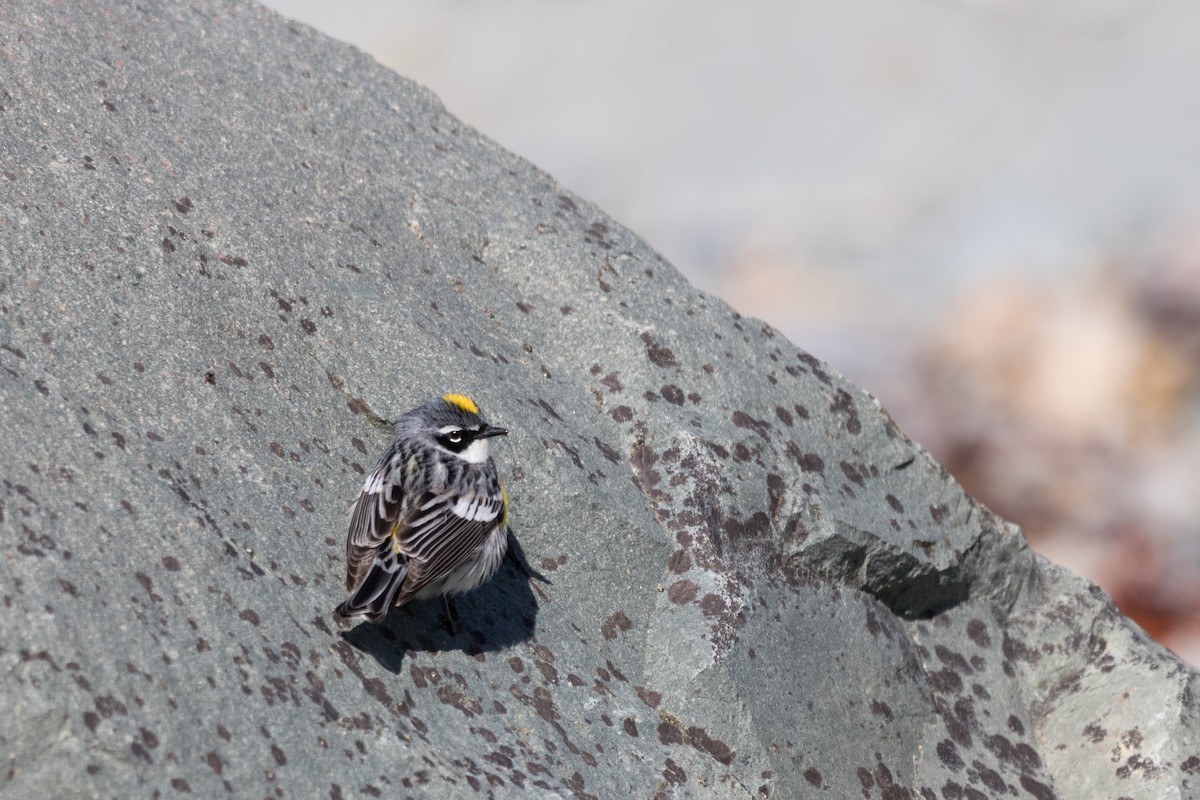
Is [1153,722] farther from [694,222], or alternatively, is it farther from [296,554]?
[694,222]

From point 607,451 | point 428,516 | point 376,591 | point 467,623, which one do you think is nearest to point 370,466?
point 428,516

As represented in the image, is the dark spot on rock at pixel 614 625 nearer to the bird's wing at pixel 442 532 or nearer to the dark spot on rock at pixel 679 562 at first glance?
the dark spot on rock at pixel 679 562

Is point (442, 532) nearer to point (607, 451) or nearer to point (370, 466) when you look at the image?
point (370, 466)

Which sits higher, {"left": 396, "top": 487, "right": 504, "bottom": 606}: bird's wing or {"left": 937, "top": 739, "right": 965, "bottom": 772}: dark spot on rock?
{"left": 937, "top": 739, "right": 965, "bottom": 772}: dark spot on rock

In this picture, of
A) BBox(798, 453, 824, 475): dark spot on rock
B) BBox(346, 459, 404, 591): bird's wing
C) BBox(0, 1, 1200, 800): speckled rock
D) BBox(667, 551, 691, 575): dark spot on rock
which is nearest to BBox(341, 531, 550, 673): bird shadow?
BBox(0, 1, 1200, 800): speckled rock

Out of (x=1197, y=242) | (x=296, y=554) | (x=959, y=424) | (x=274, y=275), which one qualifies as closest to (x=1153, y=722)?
(x=296, y=554)

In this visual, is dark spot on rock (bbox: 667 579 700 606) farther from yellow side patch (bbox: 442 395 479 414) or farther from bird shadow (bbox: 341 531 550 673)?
yellow side patch (bbox: 442 395 479 414)

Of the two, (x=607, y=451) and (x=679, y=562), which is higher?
(x=607, y=451)
